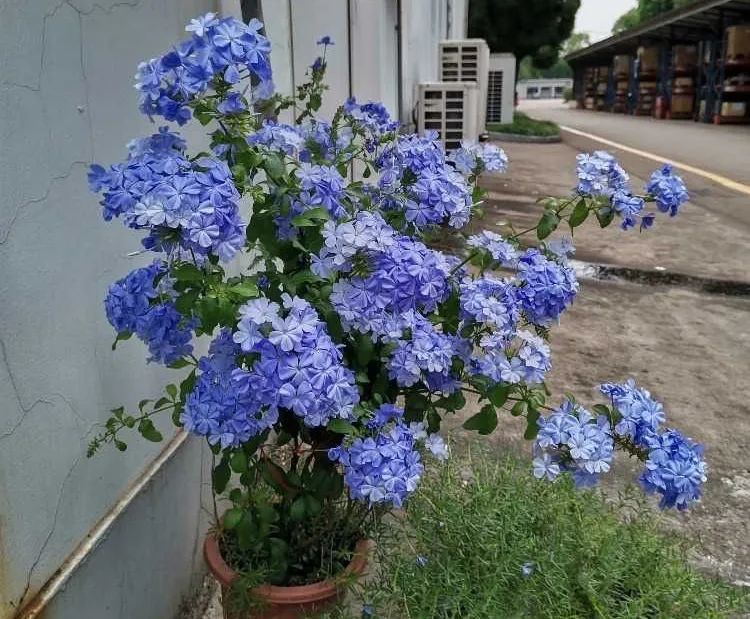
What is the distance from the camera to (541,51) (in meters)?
22.3

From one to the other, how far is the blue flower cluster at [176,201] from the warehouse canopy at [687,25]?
18.4 metres

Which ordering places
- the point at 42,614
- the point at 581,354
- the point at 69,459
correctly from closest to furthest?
1. the point at 42,614
2. the point at 69,459
3. the point at 581,354

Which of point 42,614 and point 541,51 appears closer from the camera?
point 42,614

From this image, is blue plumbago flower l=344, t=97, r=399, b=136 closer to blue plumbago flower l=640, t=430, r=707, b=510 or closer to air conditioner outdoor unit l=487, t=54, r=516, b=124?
blue plumbago flower l=640, t=430, r=707, b=510

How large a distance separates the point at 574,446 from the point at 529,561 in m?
0.28

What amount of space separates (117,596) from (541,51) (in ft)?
75.4

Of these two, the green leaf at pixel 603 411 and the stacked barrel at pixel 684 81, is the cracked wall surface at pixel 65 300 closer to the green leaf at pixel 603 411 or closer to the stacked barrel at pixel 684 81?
the green leaf at pixel 603 411

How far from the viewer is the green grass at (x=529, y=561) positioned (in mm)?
1496

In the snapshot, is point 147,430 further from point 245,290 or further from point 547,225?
point 547,225

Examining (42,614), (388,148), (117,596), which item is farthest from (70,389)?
(388,148)

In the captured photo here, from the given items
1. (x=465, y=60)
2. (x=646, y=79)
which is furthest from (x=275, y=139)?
(x=646, y=79)

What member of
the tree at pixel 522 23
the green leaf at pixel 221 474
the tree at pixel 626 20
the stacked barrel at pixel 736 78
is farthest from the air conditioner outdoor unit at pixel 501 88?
the tree at pixel 626 20

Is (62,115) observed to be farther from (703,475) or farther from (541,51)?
(541,51)

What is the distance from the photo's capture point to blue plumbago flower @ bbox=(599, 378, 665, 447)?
152cm
